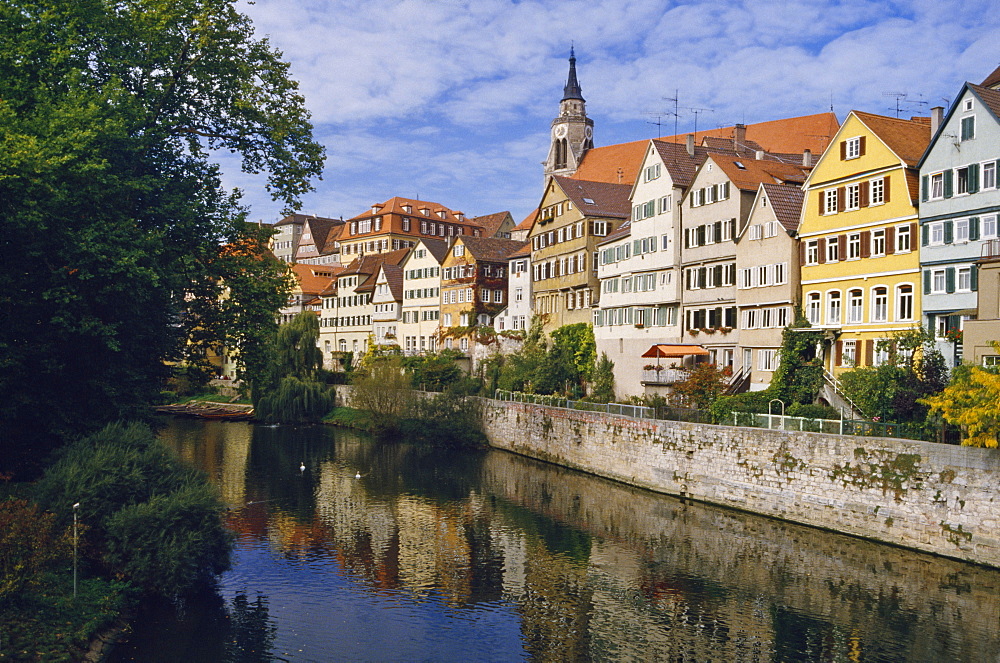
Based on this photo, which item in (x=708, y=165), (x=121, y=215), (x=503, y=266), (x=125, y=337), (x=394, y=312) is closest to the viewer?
(x=121, y=215)

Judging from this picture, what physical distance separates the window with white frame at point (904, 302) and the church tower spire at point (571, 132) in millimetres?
72566

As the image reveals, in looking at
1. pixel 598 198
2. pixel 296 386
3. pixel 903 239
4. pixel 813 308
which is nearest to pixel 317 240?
pixel 296 386

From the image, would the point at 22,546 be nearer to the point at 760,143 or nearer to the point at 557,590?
the point at 557,590

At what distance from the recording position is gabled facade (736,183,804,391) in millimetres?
41750

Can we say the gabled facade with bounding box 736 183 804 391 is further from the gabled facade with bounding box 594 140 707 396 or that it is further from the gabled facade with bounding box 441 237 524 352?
the gabled facade with bounding box 441 237 524 352

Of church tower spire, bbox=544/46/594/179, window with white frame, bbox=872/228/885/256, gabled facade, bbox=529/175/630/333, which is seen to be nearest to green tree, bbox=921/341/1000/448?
window with white frame, bbox=872/228/885/256

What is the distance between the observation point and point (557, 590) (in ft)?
84.0

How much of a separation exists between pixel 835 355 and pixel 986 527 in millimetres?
14334

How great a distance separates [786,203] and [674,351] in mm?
10263

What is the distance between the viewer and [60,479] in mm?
21031

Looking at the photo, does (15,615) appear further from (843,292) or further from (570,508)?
(843,292)

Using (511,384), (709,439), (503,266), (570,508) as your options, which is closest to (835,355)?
(709,439)

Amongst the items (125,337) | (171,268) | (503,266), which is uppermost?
(503,266)

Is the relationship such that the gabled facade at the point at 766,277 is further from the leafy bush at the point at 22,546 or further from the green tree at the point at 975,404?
the leafy bush at the point at 22,546
